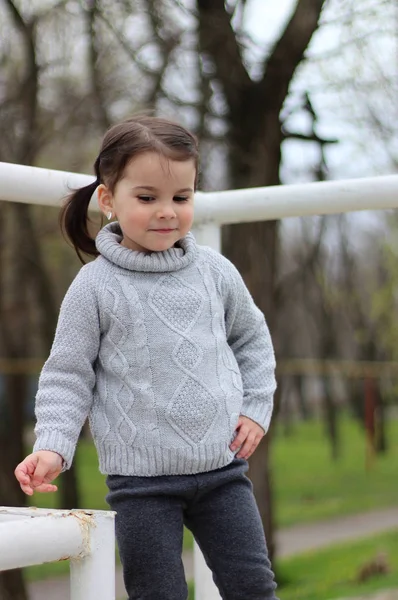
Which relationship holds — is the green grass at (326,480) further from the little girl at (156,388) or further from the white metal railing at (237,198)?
the little girl at (156,388)

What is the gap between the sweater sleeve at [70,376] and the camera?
1.49 meters

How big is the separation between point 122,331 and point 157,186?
0.76 ft

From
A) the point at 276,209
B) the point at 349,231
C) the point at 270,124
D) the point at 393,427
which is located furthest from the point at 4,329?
the point at 393,427

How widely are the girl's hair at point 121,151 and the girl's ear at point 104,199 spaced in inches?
0.5

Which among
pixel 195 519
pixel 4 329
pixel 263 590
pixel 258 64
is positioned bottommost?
pixel 263 590

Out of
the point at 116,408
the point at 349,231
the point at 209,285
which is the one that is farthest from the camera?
the point at 349,231

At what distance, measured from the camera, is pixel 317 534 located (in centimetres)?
1102

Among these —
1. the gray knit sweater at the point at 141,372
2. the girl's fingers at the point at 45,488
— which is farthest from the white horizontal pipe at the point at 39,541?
the gray knit sweater at the point at 141,372

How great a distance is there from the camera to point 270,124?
5.62 metres

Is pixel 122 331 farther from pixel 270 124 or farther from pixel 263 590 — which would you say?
pixel 270 124

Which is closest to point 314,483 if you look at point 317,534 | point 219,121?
point 317,534

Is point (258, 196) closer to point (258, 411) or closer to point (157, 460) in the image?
point (258, 411)

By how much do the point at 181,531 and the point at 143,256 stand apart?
0.44m

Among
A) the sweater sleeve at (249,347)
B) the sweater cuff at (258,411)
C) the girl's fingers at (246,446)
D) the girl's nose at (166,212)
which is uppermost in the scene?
the girl's nose at (166,212)
